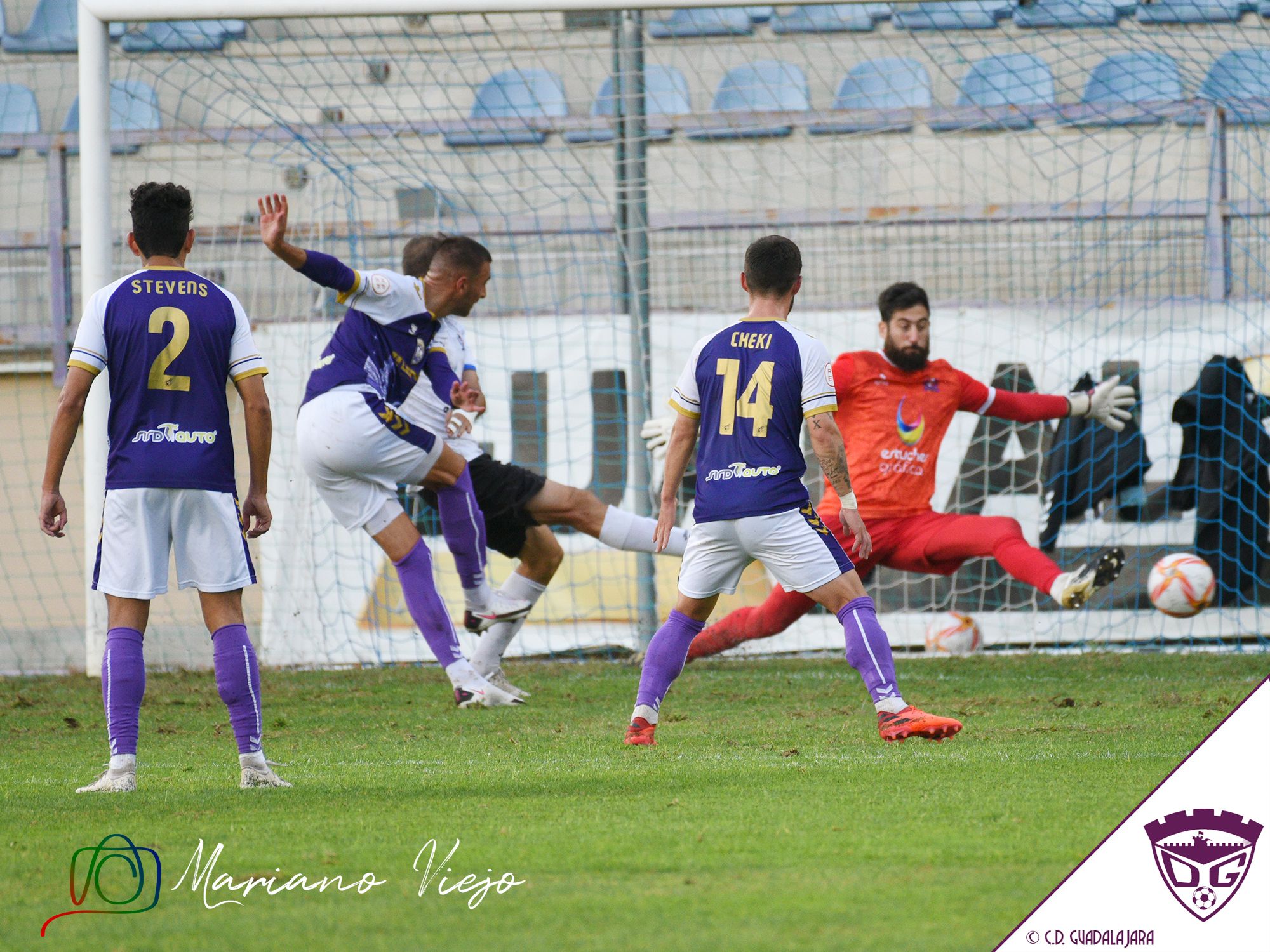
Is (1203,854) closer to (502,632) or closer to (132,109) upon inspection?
(502,632)

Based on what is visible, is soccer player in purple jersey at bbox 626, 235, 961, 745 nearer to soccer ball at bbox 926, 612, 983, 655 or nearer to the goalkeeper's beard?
the goalkeeper's beard

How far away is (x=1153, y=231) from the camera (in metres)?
9.18

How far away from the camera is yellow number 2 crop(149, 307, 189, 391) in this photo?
409cm

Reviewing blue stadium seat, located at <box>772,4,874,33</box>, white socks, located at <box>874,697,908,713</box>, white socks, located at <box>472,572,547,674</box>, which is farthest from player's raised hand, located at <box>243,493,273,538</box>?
blue stadium seat, located at <box>772,4,874,33</box>

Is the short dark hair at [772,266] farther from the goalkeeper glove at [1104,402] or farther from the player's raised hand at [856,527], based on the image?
the goalkeeper glove at [1104,402]

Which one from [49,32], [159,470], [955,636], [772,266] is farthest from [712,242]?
[159,470]

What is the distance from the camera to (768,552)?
15.5 ft

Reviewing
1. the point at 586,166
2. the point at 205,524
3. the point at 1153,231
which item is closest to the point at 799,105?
the point at 586,166

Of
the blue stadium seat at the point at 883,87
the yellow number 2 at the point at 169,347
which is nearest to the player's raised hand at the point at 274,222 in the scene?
the yellow number 2 at the point at 169,347

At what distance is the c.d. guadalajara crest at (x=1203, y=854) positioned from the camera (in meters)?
2.74

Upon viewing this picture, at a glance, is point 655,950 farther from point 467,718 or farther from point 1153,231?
point 1153,231

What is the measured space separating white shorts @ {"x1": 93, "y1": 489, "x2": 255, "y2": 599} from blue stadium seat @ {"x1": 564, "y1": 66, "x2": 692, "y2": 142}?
206 inches

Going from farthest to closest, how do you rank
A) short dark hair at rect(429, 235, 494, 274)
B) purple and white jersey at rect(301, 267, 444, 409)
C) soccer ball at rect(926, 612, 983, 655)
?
1. soccer ball at rect(926, 612, 983, 655)
2. short dark hair at rect(429, 235, 494, 274)
3. purple and white jersey at rect(301, 267, 444, 409)

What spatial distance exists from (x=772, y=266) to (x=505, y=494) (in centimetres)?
228
